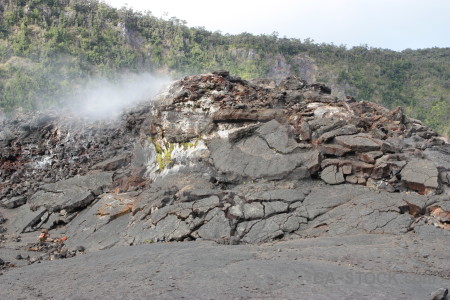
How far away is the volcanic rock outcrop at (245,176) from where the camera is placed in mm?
8320

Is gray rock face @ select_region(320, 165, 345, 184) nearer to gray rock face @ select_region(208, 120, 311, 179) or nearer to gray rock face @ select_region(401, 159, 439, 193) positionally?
gray rock face @ select_region(208, 120, 311, 179)

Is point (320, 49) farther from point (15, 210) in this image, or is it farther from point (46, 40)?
point (15, 210)

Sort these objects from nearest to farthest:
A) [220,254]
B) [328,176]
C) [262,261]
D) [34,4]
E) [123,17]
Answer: [262,261], [220,254], [328,176], [34,4], [123,17]

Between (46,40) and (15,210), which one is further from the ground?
(46,40)

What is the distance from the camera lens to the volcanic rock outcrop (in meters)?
8.32

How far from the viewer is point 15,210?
46.5 feet

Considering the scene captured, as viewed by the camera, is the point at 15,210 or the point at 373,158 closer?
the point at 373,158

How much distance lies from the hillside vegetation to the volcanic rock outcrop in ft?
123

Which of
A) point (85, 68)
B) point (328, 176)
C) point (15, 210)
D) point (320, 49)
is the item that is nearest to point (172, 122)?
point (328, 176)

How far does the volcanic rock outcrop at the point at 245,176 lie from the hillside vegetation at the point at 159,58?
37569 mm

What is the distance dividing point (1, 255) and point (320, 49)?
70278 millimetres

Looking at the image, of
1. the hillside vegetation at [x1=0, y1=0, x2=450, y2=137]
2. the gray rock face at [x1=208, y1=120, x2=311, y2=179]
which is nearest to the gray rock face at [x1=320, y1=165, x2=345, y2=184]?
the gray rock face at [x1=208, y1=120, x2=311, y2=179]

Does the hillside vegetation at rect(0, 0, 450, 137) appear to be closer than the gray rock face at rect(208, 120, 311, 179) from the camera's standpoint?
No

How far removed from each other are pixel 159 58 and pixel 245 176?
56960 mm
